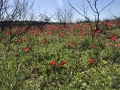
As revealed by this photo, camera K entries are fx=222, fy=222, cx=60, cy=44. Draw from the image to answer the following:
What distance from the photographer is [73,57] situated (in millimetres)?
7766

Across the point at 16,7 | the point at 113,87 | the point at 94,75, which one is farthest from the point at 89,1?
the point at 113,87

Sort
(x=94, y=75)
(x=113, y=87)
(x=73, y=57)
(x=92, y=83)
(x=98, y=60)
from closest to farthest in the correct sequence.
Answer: (x=113, y=87)
(x=92, y=83)
(x=94, y=75)
(x=98, y=60)
(x=73, y=57)

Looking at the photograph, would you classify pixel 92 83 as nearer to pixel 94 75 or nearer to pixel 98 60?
pixel 94 75

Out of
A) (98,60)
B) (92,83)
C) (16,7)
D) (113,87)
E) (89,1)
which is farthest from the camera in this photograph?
(89,1)

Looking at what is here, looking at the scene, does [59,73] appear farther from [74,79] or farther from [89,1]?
[89,1]

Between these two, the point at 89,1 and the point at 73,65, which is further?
the point at 89,1

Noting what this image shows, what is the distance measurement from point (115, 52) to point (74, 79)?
273 centimetres

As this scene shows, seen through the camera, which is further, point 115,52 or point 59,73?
point 115,52

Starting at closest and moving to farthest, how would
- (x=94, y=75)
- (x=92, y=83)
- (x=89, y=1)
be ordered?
(x=92, y=83) → (x=94, y=75) → (x=89, y=1)

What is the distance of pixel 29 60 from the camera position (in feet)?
25.9

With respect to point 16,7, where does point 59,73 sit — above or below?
below

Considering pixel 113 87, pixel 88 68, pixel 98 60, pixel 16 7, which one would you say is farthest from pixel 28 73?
pixel 16 7

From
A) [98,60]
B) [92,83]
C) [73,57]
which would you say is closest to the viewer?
[92,83]

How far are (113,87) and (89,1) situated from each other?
8724 millimetres
